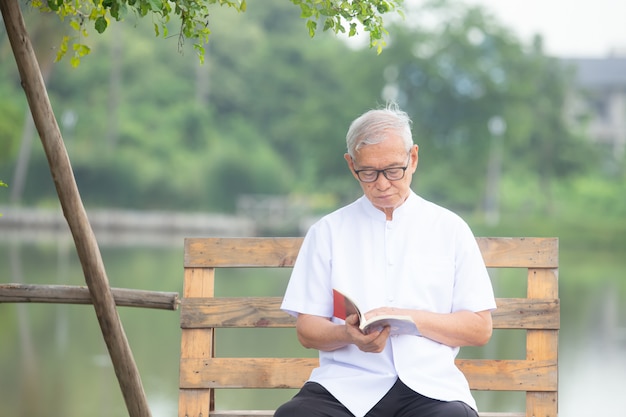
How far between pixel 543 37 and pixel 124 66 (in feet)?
60.8

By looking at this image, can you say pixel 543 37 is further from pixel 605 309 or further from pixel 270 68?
pixel 605 309

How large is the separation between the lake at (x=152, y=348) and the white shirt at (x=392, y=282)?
384 centimetres

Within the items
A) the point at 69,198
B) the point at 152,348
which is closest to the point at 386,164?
the point at 69,198

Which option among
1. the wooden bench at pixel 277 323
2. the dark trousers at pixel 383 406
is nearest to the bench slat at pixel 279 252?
the wooden bench at pixel 277 323

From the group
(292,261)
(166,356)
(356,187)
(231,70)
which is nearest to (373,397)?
(292,261)

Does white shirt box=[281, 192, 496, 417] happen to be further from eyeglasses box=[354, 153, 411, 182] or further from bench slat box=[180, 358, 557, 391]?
bench slat box=[180, 358, 557, 391]

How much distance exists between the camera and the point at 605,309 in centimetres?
1469

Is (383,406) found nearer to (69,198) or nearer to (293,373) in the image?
(293,373)

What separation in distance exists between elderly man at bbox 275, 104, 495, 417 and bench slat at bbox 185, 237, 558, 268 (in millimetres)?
334

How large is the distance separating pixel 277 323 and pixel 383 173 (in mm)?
702

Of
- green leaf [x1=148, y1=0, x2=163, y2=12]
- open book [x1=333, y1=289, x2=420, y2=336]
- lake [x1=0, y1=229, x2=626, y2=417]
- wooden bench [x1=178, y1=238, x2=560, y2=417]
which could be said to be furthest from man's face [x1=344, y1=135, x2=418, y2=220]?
lake [x1=0, y1=229, x2=626, y2=417]

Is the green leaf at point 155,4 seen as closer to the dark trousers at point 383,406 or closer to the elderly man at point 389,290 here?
the elderly man at point 389,290

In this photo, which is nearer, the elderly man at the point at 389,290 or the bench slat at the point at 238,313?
the elderly man at the point at 389,290

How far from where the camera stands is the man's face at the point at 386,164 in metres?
3.03
